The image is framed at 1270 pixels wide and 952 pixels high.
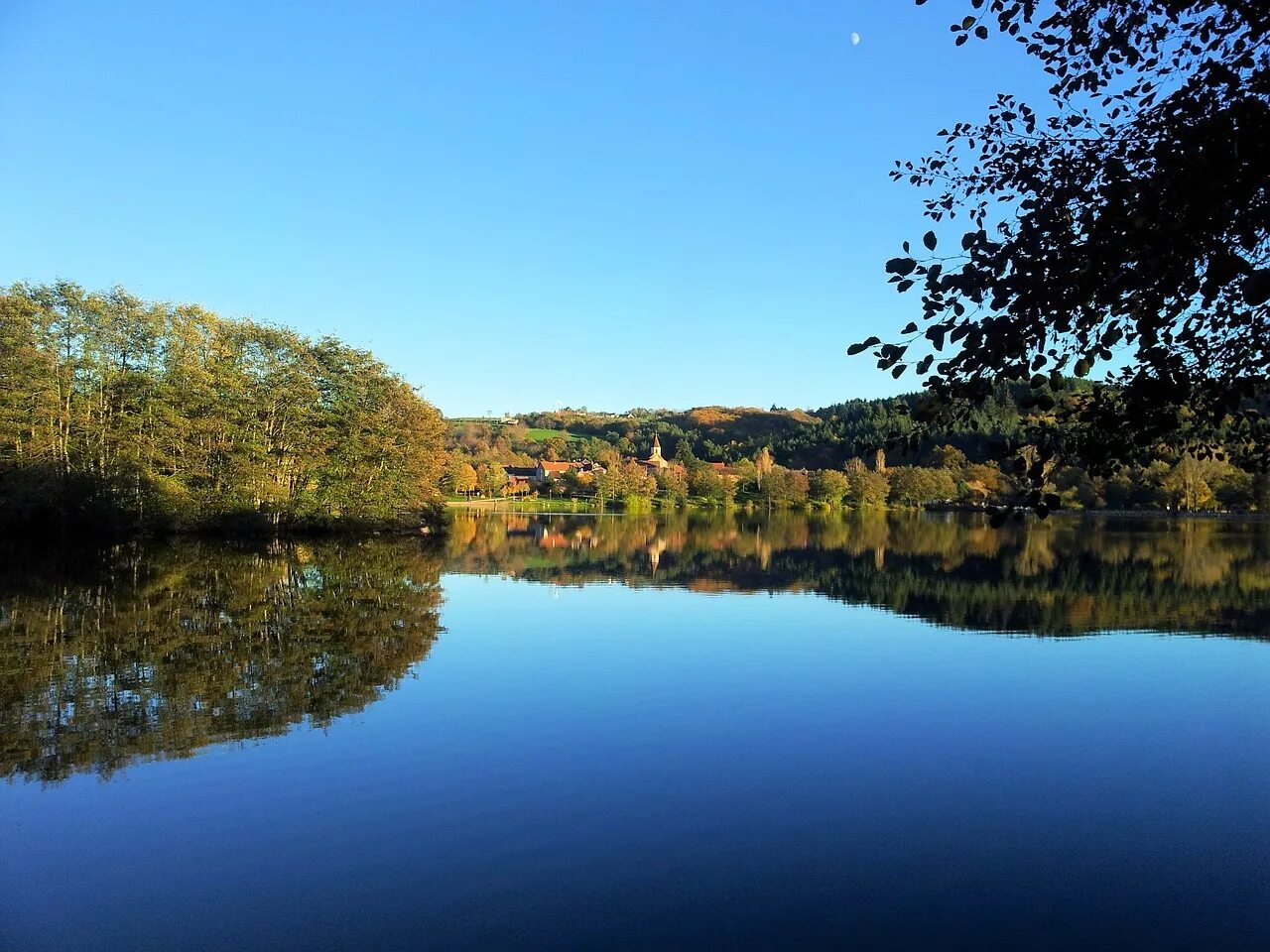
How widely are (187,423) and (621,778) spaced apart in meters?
36.6

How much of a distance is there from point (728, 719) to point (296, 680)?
20.7ft

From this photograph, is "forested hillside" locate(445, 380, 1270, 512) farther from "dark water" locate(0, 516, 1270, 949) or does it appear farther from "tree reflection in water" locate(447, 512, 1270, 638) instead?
"dark water" locate(0, 516, 1270, 949)

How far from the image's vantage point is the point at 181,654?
14.1m

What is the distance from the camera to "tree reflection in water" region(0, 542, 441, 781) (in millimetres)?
9812

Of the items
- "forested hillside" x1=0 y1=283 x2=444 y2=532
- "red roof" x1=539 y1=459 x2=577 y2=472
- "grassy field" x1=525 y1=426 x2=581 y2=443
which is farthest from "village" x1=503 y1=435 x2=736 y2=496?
"forested hillside" x1=0 y1=283 x2=444 y2=532

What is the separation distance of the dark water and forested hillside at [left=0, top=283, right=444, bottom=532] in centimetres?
1871

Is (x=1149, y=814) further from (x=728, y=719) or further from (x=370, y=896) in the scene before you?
(x=370, y=896)

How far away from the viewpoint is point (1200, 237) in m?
4.14

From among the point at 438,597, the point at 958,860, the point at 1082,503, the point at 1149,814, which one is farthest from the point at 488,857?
the point at 1082,503

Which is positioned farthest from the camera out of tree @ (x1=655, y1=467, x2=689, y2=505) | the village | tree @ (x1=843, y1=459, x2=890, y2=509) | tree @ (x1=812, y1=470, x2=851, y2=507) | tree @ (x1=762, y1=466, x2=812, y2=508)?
the village

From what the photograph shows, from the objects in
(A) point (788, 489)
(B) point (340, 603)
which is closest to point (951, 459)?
(A) point (788, 489)

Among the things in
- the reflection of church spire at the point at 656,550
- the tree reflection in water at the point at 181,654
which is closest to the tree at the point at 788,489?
the reflection of church spire at the point at 656,550

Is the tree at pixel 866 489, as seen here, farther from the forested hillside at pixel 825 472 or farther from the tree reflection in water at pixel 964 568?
the tree reflection in water at pixel 964 568

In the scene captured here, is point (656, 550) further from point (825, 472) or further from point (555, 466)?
point (555, 466)
